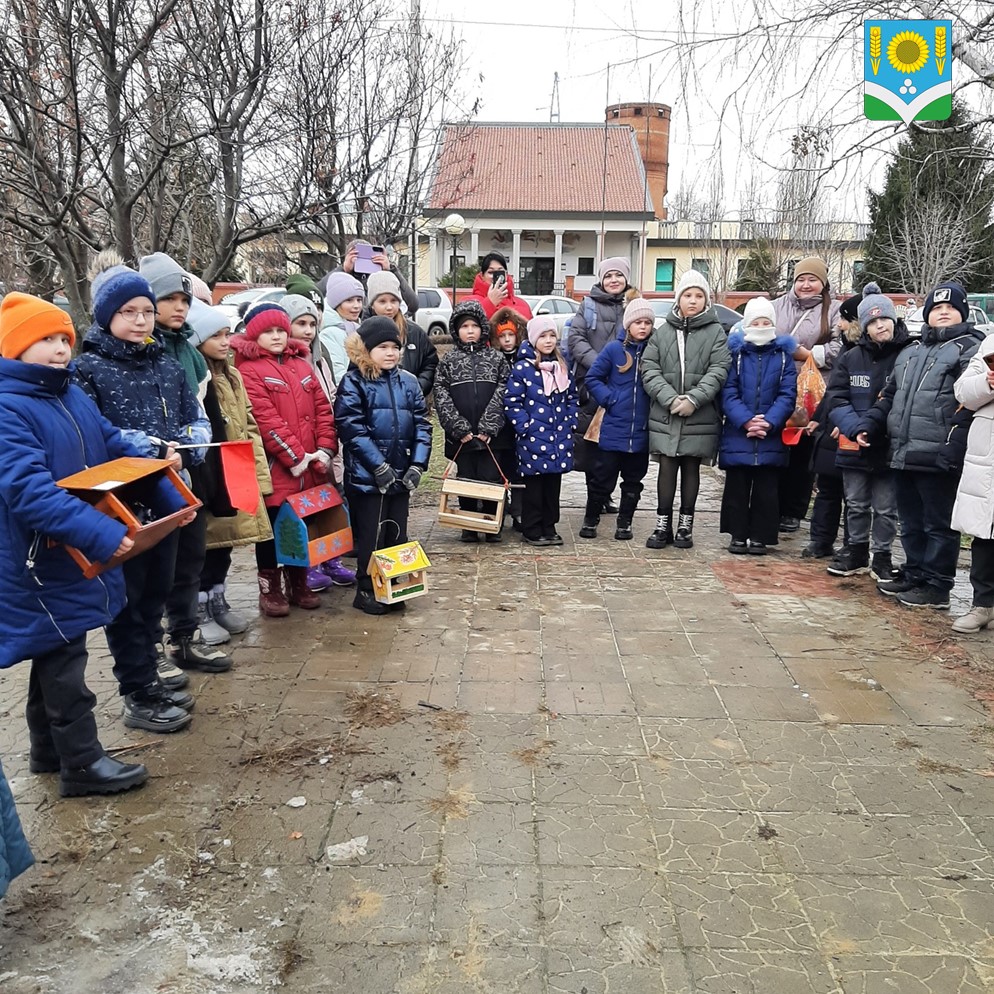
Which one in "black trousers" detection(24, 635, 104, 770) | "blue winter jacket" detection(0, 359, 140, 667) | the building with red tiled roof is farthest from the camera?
the building with red tiled roof

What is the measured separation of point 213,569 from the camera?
4852 millimetres

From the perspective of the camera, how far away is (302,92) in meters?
8.48

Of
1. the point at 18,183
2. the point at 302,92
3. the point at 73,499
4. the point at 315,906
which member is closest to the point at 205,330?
the point at 73,499

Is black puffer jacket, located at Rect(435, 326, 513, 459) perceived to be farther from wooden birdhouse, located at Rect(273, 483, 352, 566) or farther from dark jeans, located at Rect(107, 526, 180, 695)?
dark jeans, located at Rect(107, 526, 180, 695)

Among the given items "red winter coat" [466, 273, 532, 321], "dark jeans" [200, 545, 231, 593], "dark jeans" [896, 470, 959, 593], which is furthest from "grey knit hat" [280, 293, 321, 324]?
"dark jeans" [896, 470, 959, 593]

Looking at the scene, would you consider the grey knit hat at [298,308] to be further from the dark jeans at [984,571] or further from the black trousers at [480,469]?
the dark jeans at [984,571]

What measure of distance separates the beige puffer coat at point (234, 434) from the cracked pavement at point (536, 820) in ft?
1.96

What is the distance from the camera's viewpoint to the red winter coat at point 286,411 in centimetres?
487

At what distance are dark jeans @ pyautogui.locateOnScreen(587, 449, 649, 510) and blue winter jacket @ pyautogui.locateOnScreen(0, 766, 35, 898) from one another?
16.1 ft

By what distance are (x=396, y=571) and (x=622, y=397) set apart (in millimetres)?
2451

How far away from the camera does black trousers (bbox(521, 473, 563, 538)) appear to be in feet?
21.8

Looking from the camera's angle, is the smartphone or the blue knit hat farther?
the smartphone

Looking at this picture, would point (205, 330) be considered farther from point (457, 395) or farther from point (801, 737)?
point (801, 737)

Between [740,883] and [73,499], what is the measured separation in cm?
244
